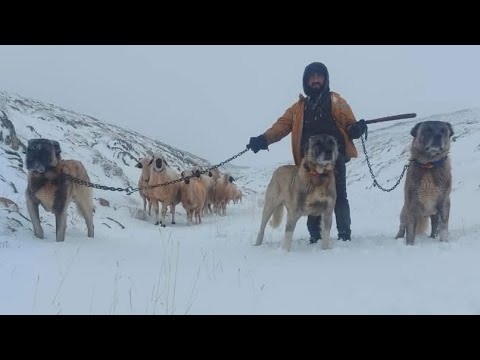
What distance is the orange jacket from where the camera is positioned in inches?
270

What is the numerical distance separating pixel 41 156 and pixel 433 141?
216 inches

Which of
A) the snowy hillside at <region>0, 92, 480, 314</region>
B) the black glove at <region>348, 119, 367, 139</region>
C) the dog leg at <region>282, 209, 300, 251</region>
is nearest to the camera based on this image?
the snowy hillside at <region>0, 92, 480, 314</region>

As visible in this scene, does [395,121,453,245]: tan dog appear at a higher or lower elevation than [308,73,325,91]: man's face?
lower

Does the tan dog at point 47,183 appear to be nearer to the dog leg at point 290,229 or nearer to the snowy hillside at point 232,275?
the snowy hillside at point 232,275

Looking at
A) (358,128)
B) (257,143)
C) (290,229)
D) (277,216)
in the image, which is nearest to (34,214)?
(257,143)

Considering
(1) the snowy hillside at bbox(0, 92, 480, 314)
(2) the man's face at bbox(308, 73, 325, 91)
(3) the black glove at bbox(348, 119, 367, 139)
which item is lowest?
(1) the snowy hillside at bbox(0, 92, 480, 314)

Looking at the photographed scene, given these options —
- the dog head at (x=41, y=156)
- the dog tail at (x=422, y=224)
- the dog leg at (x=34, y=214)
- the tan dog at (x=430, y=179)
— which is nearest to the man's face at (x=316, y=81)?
the tan dog at (x=430, y=179)

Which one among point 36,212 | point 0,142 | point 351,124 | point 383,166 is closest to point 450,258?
point 351,124

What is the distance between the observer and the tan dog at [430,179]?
243 inches

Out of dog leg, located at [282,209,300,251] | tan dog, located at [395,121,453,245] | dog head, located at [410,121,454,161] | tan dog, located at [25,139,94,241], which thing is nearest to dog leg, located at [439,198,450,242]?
tan dog, located at [395,121,453,245]

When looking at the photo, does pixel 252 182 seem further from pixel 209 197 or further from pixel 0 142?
pixel 0 142

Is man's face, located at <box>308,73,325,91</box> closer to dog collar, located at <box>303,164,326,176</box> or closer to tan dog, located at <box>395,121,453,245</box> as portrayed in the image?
dog collar, located at <box>303,164,326,176</box>

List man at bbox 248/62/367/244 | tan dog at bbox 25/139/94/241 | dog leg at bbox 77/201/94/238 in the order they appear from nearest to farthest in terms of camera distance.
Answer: man at bbox 248/62/367/244
tan dog at bbox 25/139/94/241
dog leg at bbox 77/201/94/238

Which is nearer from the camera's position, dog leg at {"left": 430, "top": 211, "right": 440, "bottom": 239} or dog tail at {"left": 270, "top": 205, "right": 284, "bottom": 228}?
dog leg at {"left": 430, "top": 211, "right": 440, "bottom": 239}
